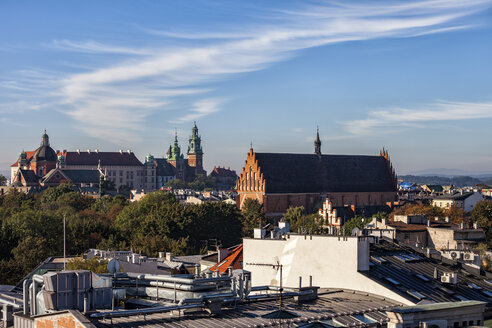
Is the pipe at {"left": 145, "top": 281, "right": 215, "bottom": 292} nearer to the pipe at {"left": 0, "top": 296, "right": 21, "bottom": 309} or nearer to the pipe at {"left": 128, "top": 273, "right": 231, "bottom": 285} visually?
the pipe at {"left": 128, "top": 273, "right": 231, "bottom": 285}

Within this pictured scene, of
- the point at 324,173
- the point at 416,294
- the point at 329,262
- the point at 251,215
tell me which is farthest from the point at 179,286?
the point at 324,173

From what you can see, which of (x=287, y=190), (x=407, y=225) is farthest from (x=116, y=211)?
(x=407, y=225)

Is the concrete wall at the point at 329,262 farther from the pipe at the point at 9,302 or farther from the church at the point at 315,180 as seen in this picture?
the church at the point at 315,180

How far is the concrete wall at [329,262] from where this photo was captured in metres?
27.7

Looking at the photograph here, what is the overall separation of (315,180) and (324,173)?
10.3 ft

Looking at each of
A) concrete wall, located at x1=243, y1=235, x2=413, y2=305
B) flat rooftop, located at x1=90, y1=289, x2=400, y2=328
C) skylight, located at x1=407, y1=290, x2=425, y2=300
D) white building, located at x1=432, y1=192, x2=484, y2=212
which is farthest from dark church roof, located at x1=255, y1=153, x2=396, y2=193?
flat rooftop, located at x1=90, y1=289, x2=400, y2=328

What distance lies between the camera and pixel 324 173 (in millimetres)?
154750

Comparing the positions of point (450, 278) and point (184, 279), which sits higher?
point (184, 279)

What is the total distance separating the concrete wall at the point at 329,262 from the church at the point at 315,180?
109 meters

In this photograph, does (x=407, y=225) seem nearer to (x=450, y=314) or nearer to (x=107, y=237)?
(x=107, y=237)

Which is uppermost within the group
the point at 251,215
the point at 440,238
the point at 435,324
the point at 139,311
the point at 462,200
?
the point at 462,200

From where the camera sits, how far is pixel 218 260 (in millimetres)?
55500

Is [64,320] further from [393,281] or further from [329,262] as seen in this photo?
[393,281]

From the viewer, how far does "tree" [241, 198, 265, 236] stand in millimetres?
110881
